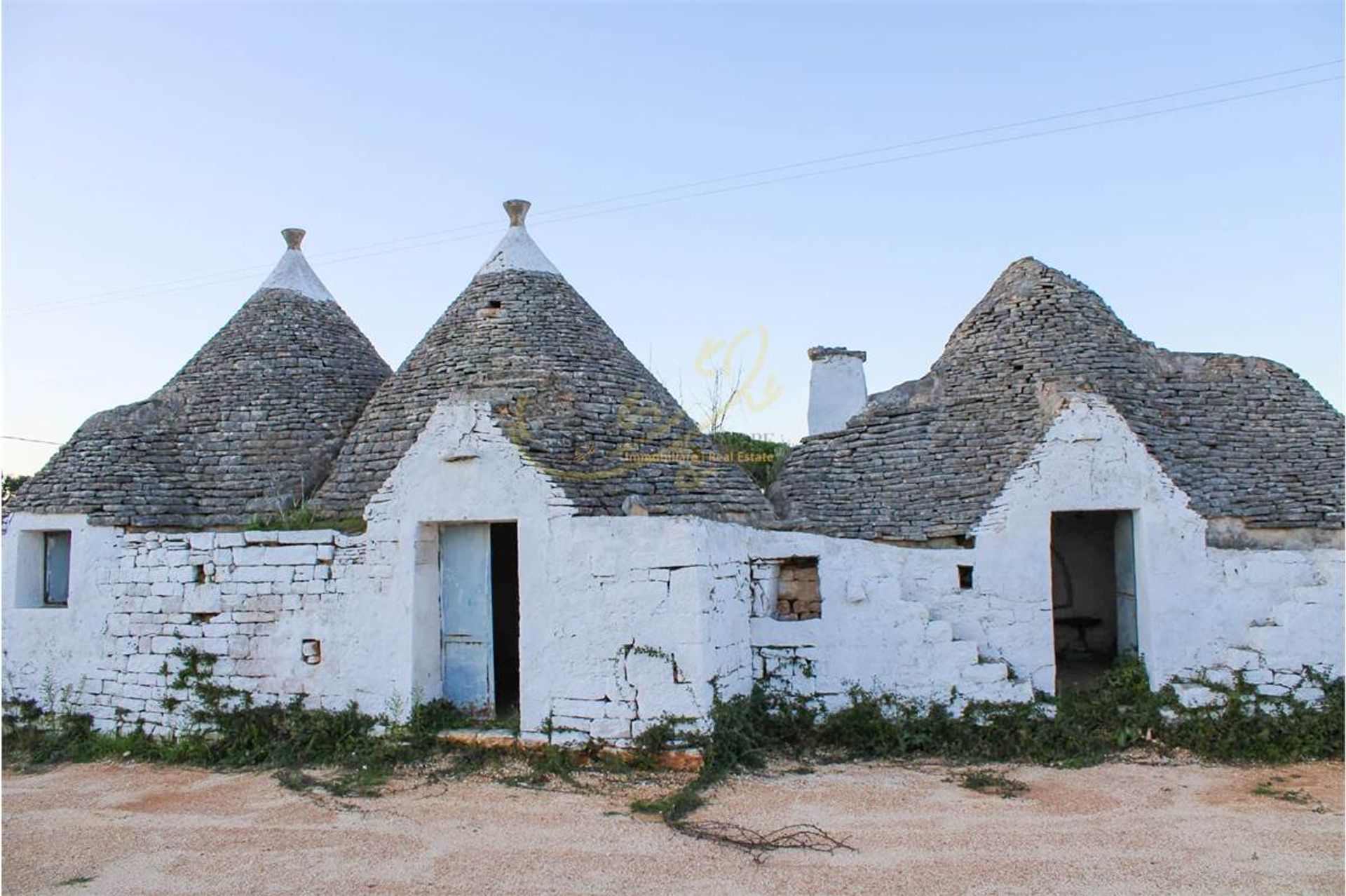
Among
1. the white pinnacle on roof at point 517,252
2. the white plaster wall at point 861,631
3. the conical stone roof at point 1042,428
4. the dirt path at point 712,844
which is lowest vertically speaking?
the dirt path at point 712,844

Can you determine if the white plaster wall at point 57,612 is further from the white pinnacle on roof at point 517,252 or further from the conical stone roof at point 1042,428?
the conical stone roof at point 1042,428

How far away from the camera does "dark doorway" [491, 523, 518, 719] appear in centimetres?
1050

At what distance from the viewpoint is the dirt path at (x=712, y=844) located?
18.4 feet

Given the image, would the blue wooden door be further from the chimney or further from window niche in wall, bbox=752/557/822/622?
the chimney

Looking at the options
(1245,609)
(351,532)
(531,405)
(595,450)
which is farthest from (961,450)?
(351,532)

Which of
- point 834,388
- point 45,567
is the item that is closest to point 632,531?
point 834,388

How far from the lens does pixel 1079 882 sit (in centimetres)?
551

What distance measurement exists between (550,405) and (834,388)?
419 centimetres

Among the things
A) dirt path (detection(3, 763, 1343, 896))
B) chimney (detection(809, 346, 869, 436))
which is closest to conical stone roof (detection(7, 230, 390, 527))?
dirt path (detection(3, 763, 1343, 896))

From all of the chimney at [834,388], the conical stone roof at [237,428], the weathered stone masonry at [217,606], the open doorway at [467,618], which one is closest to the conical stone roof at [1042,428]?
the chimney at [834,388]

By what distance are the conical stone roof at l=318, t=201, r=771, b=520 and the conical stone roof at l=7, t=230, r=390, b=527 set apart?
71 cm

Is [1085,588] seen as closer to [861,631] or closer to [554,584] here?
[861,631]

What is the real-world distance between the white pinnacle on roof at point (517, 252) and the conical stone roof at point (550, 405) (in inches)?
0.5

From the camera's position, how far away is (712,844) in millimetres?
6117
